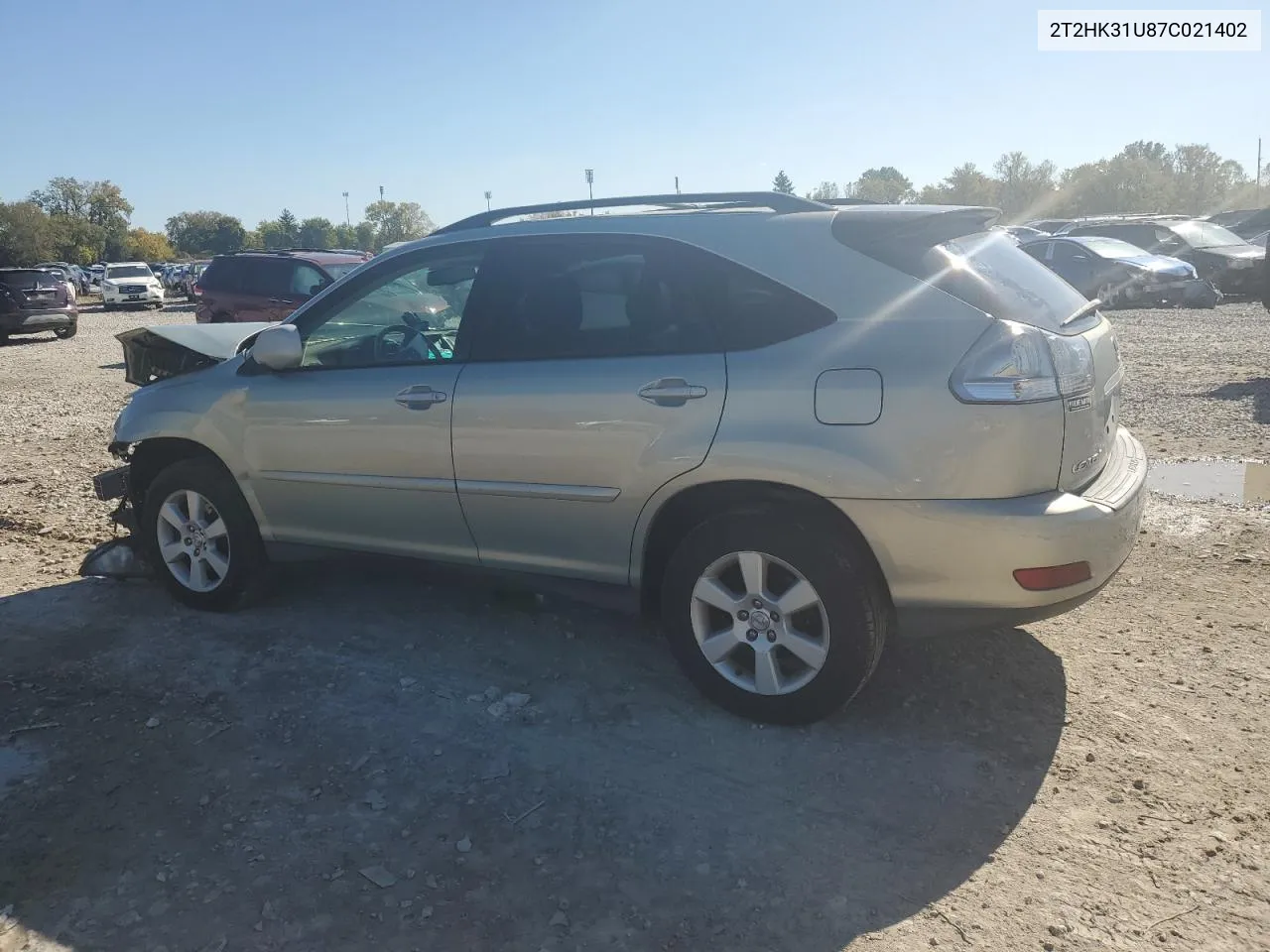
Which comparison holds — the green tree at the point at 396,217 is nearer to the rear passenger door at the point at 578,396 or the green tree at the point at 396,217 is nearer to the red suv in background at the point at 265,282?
the red suv in background at the point at 265,282

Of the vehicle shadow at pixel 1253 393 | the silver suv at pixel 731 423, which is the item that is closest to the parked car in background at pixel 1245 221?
the vehicle shadow at pixel 1253 393

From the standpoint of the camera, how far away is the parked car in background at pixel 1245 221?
109 ft

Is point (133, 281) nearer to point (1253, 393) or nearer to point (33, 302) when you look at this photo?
point (33, 302)

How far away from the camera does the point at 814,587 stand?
3365 mm

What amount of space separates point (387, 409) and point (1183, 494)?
4.78 meters

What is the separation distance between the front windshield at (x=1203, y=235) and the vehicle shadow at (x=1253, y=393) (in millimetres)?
13075

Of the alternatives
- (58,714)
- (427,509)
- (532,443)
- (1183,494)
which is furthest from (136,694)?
(1183,494)

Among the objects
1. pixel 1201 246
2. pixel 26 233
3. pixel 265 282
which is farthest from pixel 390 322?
pixel 26 233

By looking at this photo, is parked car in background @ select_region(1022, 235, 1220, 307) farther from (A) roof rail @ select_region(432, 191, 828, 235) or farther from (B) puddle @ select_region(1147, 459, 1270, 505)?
(A) roof rail @ select_region(432, 191, 828, 235)

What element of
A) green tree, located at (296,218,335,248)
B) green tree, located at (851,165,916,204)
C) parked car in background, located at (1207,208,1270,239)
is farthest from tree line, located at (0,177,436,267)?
parked car in background, located at (1207,208,1270,239)

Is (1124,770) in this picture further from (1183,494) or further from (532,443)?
(1183,494)

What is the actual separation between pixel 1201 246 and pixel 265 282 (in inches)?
724

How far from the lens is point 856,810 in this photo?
10.1 feet

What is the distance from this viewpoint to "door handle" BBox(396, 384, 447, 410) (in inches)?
161
